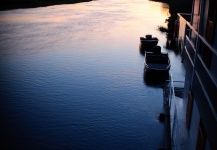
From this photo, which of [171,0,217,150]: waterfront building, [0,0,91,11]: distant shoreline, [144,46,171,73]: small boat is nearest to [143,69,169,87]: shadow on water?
[144,46,171,73]: small boat

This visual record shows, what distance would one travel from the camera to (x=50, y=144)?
19.5m

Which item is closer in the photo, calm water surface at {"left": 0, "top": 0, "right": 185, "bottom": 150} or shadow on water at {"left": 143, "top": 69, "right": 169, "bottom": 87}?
calm water surface at {"left": 0, "top": 0, "right": 185, "bottom": 150}

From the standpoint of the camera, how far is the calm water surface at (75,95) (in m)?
20.2

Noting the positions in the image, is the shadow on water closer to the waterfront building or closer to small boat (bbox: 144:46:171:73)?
small boat (bbox: 144:46:171:73)

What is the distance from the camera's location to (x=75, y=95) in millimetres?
26891

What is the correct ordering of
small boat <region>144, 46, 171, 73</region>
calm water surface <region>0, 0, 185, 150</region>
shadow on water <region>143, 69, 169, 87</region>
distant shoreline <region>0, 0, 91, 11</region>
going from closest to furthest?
calm water surface <region>0, 0, 185, 150</region> < shadow on water <region>143, 69, 169, 87</region> < small boat <region>144, 46, 171, 73</region> < distant shoreline <region>0, 0, 91, 11</region>

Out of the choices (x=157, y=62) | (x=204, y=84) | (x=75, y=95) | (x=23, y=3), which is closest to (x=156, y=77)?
(x=157, y=62)

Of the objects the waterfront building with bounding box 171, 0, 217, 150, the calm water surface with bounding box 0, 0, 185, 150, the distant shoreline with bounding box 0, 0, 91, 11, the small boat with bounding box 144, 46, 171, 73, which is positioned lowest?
the calm water surface with bounding box 0, 0, 185, 150

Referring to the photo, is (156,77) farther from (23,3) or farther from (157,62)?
(23,3)

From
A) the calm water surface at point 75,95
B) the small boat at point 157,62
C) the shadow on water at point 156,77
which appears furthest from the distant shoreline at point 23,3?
the shadow on water at point 156,77

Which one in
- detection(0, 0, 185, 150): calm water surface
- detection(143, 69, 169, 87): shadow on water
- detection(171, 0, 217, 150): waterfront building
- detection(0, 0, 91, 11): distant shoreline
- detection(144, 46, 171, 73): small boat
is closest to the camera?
detection(171, 0, 217, 150): waterfront building

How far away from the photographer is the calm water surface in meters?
20.2

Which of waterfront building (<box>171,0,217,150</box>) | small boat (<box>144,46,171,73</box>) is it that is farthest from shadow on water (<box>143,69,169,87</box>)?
waterfront building (<box>171,0,217,150</box>)

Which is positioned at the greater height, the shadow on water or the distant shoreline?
the distant shoreline
